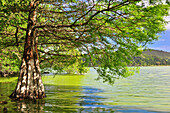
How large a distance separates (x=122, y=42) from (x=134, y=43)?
1088 mm

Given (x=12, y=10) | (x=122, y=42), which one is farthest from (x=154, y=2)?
(x=12, y=10)

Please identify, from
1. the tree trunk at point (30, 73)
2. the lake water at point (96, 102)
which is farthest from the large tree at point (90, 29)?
the lake water at point (96, 102)

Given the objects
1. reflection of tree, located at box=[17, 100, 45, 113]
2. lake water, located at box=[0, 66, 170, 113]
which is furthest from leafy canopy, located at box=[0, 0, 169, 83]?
reflection of tree, located at box=[17, 100, 45, 113]

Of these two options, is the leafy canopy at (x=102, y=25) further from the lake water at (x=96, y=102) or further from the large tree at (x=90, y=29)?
the lake water at (x=96, y=102)

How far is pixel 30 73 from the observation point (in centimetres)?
1909

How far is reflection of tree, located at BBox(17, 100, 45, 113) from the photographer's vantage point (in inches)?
598

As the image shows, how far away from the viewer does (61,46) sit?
2348 cm

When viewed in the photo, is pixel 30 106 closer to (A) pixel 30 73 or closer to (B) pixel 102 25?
(A) pixel 30 73

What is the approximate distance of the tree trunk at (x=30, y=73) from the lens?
18.7 meters

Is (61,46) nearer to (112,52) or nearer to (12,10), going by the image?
(112,52)

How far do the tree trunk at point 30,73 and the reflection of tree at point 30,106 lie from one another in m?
0.81

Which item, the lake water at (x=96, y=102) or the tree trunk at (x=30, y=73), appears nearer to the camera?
the lake water at (x=96, y=102)

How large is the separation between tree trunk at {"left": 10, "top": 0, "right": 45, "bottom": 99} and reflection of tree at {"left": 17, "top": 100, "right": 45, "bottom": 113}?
81 cm

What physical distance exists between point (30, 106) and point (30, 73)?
3.54 metres
